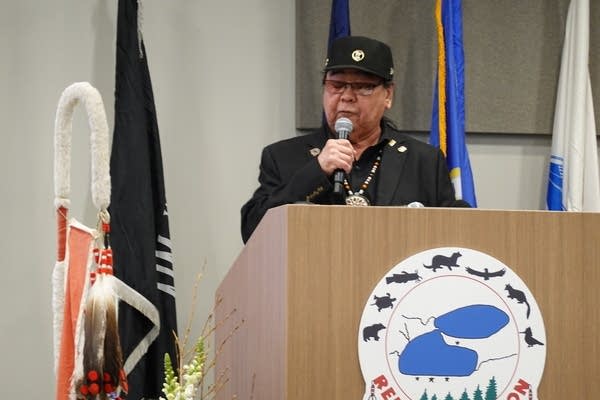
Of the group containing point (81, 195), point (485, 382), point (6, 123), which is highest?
point (6, 123)

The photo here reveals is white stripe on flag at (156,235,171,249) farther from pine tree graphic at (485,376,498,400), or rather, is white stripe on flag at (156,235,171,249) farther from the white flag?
pine tree graphic at (485,376,498,400)

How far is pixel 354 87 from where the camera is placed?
300 cm

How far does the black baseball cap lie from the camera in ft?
9.69

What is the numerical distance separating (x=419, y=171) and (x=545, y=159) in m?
1.33

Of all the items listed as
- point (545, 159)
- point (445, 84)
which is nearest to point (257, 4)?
point (445, 84)

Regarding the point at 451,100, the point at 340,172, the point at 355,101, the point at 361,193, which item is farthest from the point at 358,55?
the point at 451,100

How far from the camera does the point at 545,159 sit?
13.8 feet

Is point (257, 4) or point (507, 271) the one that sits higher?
point (257, 4)

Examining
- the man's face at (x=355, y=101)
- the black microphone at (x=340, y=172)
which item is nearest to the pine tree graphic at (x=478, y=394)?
the black microphone at (x=340, y=172)

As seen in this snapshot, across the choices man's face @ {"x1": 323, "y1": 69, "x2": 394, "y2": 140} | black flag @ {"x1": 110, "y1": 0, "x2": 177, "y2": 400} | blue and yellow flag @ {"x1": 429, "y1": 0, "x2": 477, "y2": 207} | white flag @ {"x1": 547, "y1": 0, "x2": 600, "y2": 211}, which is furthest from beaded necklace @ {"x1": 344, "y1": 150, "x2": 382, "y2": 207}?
white flag @ {"x1": 547, "y1": 0, "x2": 600, "y2": 211}

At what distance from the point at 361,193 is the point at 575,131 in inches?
56.3

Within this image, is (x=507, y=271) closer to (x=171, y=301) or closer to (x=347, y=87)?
(x=347, y=87)

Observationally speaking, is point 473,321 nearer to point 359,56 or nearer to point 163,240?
point 359,56

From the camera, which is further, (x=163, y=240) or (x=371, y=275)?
(x=163, y=240)
